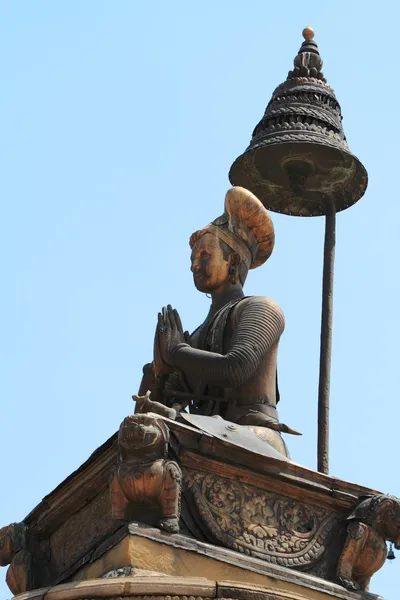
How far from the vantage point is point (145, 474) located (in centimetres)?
1134

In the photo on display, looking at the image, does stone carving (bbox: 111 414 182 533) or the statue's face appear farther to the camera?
the statue's face

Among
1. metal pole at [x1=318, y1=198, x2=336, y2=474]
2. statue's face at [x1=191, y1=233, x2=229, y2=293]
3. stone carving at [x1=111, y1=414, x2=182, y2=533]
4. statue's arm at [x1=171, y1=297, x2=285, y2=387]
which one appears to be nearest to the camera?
stone carving at [x1=111, y1=414, x2=182, y2=533]

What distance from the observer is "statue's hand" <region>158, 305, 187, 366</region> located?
41.8ft

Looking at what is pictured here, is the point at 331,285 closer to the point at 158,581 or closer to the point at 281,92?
the point at 281,92

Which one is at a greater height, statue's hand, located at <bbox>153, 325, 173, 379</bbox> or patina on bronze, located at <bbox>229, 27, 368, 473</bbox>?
patina on bronze, located at <bbox>229, 27, 368, 473</bbox>

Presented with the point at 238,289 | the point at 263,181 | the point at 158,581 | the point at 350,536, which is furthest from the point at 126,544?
the point at 263,181

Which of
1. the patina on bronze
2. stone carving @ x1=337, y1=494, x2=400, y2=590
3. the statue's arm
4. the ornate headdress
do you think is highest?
the patina on bronze

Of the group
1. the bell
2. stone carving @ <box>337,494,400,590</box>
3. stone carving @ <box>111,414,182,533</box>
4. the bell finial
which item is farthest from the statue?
the bell finial

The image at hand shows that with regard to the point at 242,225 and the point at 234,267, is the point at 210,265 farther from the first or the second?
the point at 242,225

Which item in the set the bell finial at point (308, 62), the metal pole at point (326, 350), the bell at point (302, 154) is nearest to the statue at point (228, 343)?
the metal pole at point (326, 350)

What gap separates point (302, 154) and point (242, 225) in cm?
200

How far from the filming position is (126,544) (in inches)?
435

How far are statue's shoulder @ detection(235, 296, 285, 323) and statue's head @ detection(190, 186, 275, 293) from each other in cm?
48

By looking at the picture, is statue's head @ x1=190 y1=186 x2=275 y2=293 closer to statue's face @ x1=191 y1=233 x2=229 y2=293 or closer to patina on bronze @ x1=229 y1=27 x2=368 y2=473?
statue's face @ x1=191 y1=233 x2=229 y2=293
